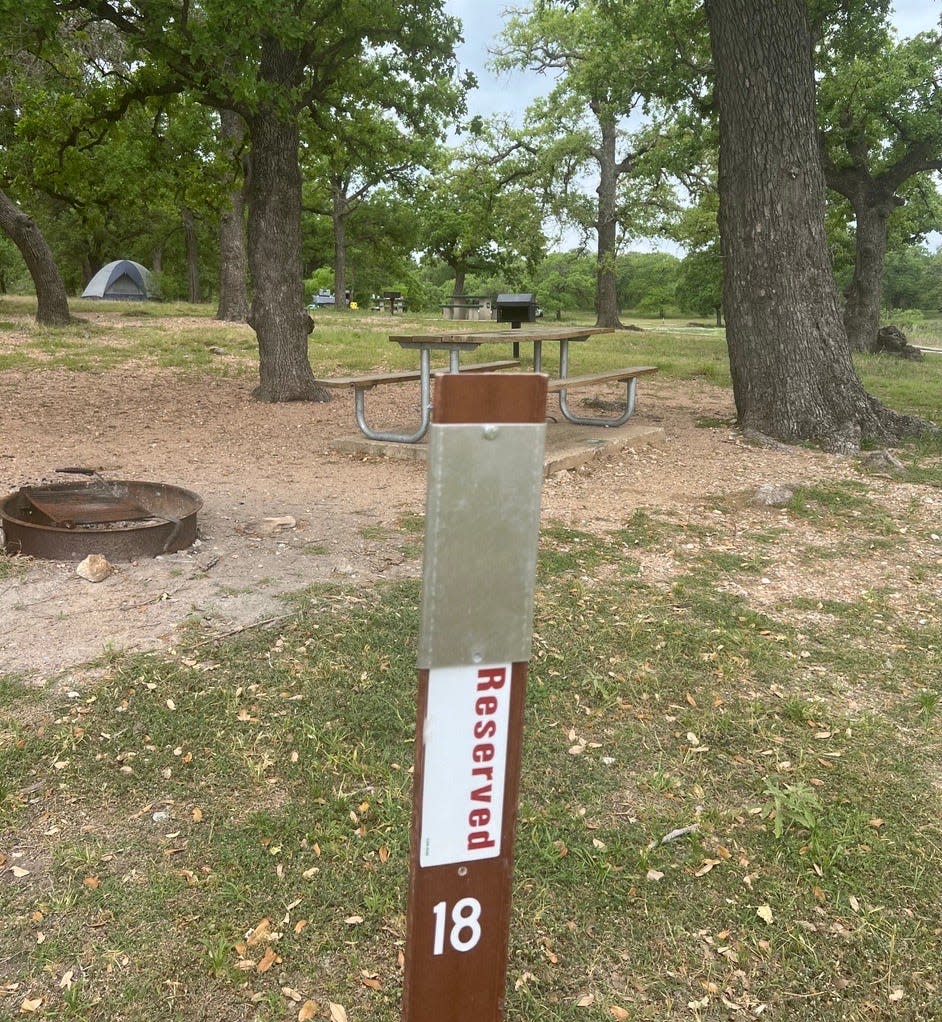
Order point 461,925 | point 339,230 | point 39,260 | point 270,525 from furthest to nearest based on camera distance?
point 339,230, point 39,260, point 270,525, point 461,925

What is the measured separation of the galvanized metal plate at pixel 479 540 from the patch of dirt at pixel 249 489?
2.43 metres

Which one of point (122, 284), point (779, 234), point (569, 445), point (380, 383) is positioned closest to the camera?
point (380, 383)

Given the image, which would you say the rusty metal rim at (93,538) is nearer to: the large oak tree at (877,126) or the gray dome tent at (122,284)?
the large oak tree at (877,126)

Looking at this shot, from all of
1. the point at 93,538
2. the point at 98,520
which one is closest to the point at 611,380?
the point at 98,520

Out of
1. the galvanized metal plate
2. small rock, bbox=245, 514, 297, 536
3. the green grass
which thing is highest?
the galvanized metal plate

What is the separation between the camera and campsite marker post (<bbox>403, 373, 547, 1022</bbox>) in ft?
4.19

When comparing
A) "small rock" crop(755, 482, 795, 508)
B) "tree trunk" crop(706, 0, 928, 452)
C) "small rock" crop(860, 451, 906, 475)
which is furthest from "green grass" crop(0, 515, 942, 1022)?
"tree trunk" crop(706, 0, 928, 452)

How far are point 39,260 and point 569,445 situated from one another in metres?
10.9

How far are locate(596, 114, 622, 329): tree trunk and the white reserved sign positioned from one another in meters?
23.5

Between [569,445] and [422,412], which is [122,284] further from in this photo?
[569,445]

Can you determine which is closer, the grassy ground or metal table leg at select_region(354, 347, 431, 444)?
the grassy ground

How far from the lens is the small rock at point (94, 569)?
4148 mm

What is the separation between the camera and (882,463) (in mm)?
7211

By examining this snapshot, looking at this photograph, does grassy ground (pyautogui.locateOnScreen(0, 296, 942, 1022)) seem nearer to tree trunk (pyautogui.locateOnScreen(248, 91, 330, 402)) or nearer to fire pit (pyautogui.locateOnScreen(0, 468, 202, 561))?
fire pit (pyautogui.locateOnScreen(0, 468, 202, 561))
